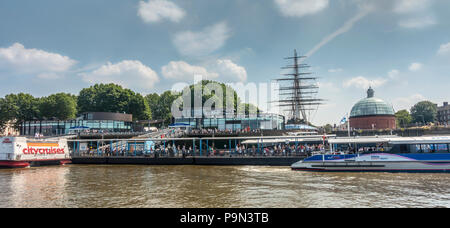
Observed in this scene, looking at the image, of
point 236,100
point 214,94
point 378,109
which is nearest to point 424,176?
point 378,109

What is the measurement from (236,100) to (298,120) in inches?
1319

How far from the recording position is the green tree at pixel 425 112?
391 feet

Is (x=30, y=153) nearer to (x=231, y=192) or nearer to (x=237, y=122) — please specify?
(x=231, y=192)

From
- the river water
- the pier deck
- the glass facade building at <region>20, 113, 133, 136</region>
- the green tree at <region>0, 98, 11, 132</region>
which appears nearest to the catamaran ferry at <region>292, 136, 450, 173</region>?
the river water

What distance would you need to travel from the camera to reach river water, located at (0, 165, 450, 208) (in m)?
16.0

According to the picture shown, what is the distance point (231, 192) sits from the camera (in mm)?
18969

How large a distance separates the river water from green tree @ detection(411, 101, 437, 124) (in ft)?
376

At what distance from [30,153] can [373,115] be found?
90253 millimetres

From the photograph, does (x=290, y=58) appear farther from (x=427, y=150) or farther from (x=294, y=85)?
(x=427, y=150)

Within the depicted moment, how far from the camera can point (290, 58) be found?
86.6 m

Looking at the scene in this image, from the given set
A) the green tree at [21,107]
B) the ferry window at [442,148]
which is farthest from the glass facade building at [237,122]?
the green tree at [21,107]

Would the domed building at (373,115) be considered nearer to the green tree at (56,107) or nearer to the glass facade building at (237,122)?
the glass facade building at (237,122)

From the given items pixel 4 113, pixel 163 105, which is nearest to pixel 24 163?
pixel 4 113
